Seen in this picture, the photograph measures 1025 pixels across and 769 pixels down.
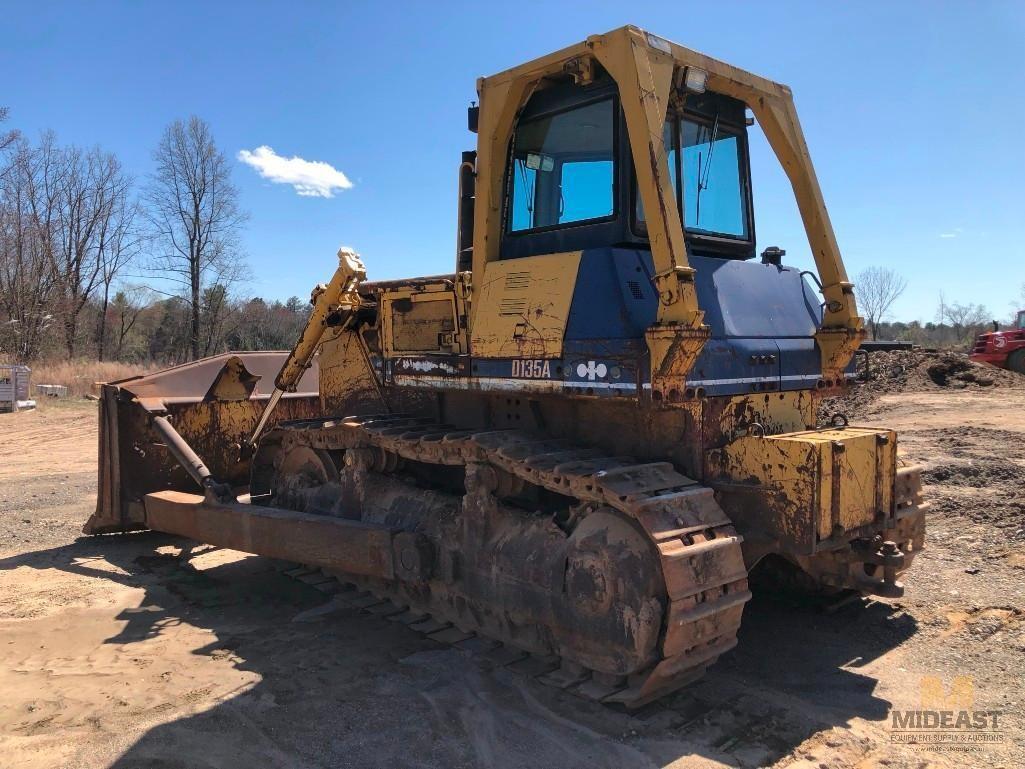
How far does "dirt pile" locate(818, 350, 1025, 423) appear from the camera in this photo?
59.6 feet

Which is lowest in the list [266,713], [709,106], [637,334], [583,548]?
[266,713]

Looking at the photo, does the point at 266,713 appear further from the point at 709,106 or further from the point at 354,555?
the point at 709,106

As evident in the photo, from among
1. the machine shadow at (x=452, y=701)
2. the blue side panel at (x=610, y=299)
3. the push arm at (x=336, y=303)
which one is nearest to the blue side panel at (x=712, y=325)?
the blue side panel at (x=610, y=299)

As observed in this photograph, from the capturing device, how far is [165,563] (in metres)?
6.52

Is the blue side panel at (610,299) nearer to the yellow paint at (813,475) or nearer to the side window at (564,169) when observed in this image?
the side window at (564,169)

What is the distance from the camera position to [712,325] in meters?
4.15

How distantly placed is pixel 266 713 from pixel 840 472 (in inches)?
120

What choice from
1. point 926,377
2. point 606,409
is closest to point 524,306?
point 606,409

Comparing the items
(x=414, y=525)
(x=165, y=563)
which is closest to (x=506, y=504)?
(x=414, y=525)

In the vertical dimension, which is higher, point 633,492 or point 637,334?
point 637,334

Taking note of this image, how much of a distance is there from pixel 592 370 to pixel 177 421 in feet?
15.0

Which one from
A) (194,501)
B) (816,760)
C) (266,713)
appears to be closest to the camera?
(816,760)

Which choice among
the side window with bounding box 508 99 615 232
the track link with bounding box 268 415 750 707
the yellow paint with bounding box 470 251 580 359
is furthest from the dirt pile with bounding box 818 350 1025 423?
the track link with bounding box 268 415 750 707

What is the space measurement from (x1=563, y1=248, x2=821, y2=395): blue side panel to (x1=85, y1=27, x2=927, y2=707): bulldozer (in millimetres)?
15
